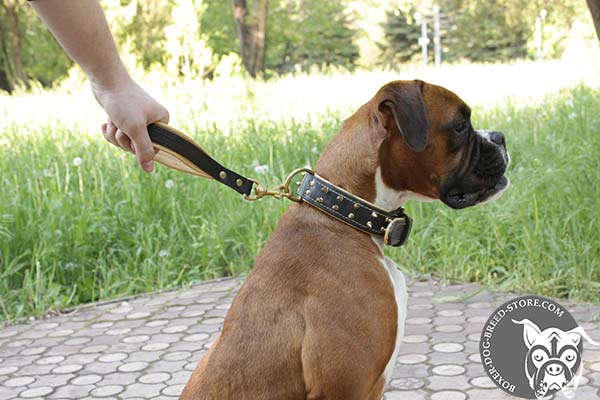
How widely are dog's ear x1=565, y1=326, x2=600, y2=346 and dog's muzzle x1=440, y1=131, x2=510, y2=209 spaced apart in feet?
4.98

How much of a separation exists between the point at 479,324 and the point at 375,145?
256cm

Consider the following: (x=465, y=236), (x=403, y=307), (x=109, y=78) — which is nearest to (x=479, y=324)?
(x=465, y=236)

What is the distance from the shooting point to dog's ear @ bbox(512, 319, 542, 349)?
375 centimetres

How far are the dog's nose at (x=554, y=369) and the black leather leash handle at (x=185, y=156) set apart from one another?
1925 millimetres

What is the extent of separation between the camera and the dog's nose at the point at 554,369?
12.6 ft

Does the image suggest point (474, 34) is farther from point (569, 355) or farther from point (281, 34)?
point (569, 355)

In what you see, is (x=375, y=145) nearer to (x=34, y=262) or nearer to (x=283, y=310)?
(x=283, y=310)

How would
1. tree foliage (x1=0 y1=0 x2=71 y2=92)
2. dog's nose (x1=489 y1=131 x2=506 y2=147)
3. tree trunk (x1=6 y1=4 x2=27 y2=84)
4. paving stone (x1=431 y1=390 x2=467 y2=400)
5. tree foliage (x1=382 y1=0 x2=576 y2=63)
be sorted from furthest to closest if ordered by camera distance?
tree foliage (x1=382 y1=0 x2=576 y2=63)
tree foliage (x1=0 y1=0 x2=71 y2=92)
tree trunk (x1=6 y1=4 x2=27 y2=84)
paving stone (x1=431 y1=390 x2=467 y2=400)
dog's nose (x1=489 y1=131 x2=506 y2=147)

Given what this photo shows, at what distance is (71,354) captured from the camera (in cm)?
489

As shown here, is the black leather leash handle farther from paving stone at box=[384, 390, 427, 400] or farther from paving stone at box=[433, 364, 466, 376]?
paving stone at box=[433, 364, 466, 376]

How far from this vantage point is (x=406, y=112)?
264 cm

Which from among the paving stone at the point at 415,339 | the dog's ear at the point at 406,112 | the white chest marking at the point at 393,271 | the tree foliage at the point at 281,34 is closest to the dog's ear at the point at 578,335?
the paving stone at the point at 415,339

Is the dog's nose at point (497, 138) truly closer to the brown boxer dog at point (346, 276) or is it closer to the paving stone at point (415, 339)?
the brown boxer dog at point (346, 276)

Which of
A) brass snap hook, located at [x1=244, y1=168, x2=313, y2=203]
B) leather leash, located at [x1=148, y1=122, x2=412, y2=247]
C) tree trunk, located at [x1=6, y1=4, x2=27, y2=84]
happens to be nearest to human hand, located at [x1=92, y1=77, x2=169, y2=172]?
leather leash, located at [x1=148, y1=122, x2=412, y2=247]
